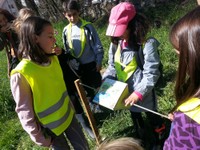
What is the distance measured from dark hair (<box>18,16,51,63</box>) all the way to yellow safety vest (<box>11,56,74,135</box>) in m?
0.06

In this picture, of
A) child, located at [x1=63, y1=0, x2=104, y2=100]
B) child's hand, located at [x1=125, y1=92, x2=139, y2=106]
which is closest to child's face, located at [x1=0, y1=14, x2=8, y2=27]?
Answer: child, located at [x1=63, y1=0, x2=104, y2=100]

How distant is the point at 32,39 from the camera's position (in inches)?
81.4

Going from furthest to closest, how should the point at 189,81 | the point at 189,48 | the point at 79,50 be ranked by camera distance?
the point at 79,50 < the point at 189,81 < the point at 189,48

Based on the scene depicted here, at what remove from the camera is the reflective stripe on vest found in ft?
7.52

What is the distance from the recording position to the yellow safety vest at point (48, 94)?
2.06 metres

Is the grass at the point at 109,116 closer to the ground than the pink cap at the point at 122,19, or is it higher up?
closer to the ground

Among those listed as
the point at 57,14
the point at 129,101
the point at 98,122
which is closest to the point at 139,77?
the point at 129,101

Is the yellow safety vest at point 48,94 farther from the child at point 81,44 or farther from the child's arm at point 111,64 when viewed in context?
the child at point 81,44

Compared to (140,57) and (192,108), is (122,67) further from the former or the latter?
(192,108)

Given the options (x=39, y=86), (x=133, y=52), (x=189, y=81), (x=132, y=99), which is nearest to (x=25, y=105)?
(x=39, y=86)

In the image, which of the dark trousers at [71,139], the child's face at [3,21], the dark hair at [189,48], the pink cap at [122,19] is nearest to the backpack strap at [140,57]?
the pink cap at [122,19]

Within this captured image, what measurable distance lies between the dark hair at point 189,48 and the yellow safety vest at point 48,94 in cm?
115

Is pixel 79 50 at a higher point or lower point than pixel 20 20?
lower

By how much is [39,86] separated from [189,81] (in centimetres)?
119
